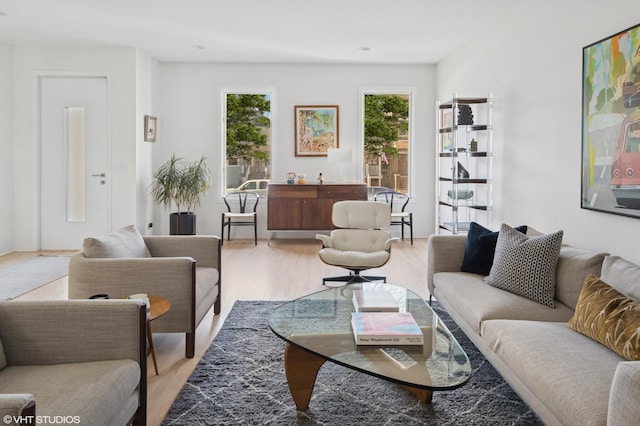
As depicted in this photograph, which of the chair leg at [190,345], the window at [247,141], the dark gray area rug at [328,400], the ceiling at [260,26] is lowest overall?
the dark gray area rug at [328,400]

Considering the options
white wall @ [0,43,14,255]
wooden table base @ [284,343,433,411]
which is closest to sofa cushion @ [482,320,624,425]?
wooden table base @ [284,343,433,411]

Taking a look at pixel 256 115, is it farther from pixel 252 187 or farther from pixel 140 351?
pixel 140 351

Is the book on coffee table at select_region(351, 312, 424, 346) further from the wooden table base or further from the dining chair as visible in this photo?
the dining chair

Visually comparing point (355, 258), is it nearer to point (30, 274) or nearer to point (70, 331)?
point (70, 331)

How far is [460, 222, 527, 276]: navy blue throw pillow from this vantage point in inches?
136

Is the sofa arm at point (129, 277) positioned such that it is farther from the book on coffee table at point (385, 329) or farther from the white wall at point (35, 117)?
the white wall at point (35, 117)

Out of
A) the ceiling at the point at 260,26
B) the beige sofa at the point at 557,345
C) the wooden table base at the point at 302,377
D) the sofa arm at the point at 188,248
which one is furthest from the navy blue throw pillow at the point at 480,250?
the ceiling at the point at 260,26

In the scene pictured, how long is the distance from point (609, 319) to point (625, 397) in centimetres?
74

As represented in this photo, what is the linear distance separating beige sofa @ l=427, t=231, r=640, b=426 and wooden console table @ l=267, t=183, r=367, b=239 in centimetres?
372

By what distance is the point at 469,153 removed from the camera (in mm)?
5488

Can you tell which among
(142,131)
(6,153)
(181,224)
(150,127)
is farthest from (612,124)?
(6,153)

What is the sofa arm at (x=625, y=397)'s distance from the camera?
4.66 ft

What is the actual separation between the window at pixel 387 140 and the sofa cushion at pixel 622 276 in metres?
5.34

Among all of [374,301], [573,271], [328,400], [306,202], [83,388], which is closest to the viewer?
[83,388]
